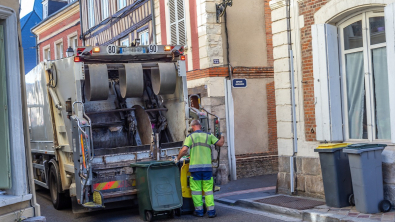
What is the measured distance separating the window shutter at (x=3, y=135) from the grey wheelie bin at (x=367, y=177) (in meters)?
4.51

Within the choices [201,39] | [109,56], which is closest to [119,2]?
[201,39]

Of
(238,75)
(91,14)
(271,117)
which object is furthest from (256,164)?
(91,14)

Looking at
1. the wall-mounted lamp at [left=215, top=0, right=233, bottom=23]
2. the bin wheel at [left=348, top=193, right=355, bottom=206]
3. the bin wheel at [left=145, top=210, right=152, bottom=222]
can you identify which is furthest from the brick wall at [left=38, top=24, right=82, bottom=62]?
the bin wheel at [left=348, top=193, right=355, bottom=206]

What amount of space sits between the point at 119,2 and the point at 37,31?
11207mm

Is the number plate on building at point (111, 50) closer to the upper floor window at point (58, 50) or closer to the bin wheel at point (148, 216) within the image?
the bin wheel at point (148, 216)

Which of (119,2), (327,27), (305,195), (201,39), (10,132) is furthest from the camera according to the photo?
(119,2)

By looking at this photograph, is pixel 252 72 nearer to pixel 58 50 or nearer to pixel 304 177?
pixel 304 177

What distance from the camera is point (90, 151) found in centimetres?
785

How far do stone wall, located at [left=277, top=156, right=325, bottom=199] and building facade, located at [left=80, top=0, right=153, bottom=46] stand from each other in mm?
7386

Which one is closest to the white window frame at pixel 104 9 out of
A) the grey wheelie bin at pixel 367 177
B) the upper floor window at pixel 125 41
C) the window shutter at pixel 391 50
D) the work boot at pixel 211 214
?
the upper floor window at pixel 125 41

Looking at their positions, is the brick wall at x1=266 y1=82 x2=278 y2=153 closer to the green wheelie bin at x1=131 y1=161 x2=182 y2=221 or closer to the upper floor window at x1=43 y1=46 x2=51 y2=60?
the green wheelie bin at x1=131 y1=161 x2=182 y2=221

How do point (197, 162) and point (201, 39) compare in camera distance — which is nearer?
point (197, 162)

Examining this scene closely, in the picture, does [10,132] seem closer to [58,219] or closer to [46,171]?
[58,219]

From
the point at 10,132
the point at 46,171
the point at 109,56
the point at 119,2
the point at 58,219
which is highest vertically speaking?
the point at 119,2
